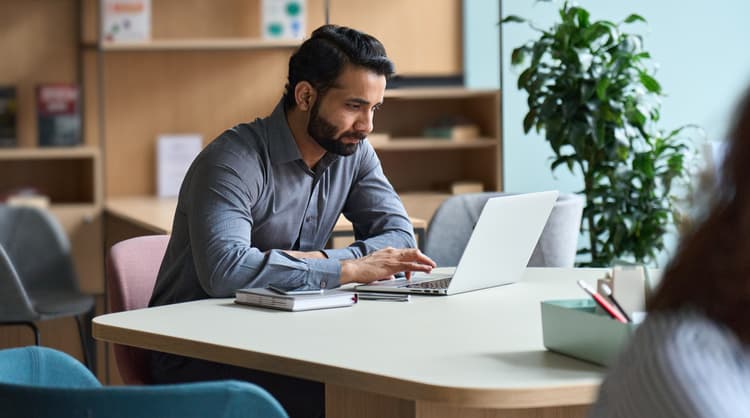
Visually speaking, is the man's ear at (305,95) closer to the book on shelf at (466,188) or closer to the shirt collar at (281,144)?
the shirt collar at (281,144)

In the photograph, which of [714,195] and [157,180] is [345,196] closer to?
[714,195]

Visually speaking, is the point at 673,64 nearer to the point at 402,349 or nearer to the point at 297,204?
the point at 297,204

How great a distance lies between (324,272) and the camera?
2.26 m

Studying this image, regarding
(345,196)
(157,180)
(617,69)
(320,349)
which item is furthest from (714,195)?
(157,180)

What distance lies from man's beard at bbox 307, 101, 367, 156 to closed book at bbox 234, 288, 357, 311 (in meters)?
0.50

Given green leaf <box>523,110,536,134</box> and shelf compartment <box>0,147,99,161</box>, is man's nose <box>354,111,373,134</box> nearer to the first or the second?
green leaf <box>523,110,536,134</box>

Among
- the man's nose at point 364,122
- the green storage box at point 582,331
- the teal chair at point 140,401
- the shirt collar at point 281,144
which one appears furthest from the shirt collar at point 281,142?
the teal chair at point 140,401

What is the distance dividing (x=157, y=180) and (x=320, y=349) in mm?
3691

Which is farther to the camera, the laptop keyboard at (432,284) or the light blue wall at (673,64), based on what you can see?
the light blue wall at (673,64)

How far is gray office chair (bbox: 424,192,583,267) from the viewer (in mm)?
A: 3258

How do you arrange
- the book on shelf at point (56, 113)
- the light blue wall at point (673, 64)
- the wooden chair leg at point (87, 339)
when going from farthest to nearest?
the book on shelf at point (56, 113)
the light blue wall at point (673, 64)
the wooden chair leg at point (87, 339)

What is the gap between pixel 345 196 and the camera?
2.71 metres

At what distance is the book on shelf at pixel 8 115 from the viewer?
195 inches

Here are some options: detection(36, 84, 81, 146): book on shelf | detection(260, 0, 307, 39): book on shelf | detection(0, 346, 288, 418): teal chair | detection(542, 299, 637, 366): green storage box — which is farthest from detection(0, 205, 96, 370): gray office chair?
detection(0, 346, 288, 418): teal chair
